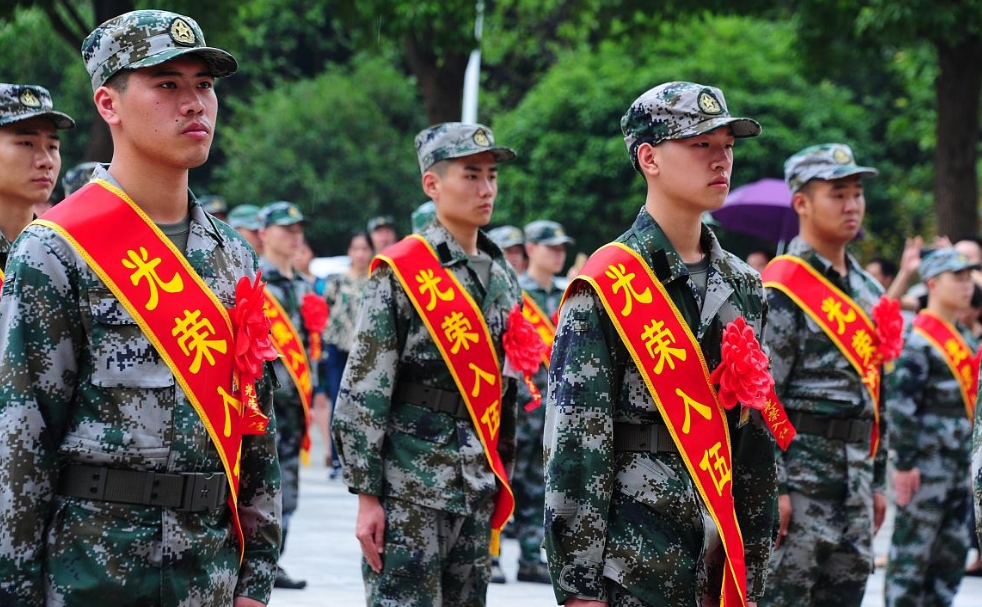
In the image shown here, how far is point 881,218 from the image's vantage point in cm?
2494

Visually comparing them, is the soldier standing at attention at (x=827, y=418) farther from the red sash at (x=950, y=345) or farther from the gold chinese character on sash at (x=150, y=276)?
the gold chinese character on sash at (x=150, y=276)

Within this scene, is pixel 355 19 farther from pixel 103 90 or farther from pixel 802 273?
pixel 103 90

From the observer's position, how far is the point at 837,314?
6367 millimetres

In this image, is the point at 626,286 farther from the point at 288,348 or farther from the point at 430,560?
the point at 288,348

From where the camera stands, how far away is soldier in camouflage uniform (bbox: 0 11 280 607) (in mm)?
3398

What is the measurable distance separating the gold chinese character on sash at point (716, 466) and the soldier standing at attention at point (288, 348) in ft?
16.1

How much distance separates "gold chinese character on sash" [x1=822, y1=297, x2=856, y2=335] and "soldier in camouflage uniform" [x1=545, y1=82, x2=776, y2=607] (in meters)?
2.03

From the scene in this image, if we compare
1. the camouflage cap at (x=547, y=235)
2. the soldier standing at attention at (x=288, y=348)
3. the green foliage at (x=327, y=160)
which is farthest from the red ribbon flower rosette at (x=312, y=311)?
the green foliage at (x=327, y=160)

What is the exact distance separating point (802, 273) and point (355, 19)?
32.5 ft

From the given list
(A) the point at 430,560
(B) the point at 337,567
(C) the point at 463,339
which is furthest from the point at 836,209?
(B) the point at 337,567

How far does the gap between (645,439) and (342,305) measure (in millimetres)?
11571

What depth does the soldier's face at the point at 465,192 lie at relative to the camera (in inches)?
245

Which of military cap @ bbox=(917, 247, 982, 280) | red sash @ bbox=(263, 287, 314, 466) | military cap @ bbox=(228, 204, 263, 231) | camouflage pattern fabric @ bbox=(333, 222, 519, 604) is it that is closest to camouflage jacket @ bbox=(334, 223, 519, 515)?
camouflage pattern fabric @ bbox=(333, 222, 519, 604)

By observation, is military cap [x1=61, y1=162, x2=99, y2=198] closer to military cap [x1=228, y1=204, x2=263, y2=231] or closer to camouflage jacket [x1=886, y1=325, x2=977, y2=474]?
military cap [x1=228, y1=204, x2=263, y2=231]
